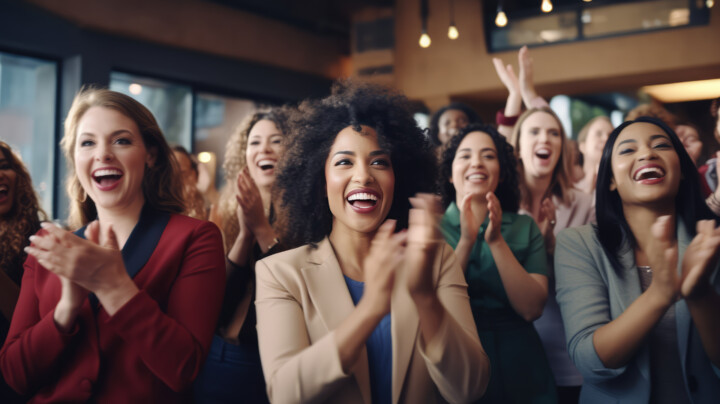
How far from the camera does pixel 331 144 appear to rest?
1.65 metres

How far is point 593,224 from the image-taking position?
184 centimetres

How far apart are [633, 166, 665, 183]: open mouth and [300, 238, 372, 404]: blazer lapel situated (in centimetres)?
90

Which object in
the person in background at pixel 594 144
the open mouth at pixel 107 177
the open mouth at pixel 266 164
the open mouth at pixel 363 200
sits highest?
the person in background at pixel 594 144

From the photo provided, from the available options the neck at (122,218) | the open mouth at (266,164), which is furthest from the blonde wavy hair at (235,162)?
the neck at (122,218)

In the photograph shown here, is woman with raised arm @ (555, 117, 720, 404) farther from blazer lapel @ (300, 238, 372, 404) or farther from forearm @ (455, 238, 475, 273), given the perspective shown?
blazer lapel @ (300, 238, 372, 404)

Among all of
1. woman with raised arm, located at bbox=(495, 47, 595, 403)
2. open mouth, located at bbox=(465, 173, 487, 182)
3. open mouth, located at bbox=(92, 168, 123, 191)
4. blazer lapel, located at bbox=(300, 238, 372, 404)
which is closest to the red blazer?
open mouth, located at bbox=(92, 168, 123, 191)

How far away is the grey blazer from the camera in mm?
1547

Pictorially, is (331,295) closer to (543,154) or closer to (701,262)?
(701,262)

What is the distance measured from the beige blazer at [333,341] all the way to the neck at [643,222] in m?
0.59

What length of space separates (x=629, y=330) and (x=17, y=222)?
6.34 feet

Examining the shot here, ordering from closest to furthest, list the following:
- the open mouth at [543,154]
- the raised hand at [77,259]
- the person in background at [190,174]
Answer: the raised hand at [77,259] < the open mouth at [543,154] < the person in background at [190,174]

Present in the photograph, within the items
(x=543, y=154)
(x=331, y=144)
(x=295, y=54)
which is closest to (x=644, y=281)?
(x=331, y=144)

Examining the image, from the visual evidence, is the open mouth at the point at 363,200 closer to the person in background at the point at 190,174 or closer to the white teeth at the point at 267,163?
the white teeth at the point at 267,163

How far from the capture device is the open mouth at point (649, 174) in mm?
1673
